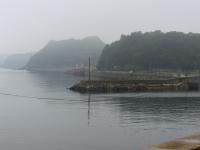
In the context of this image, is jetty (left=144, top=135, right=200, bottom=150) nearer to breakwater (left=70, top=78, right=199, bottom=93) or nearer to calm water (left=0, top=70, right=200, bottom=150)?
calm water (left=0, top=70, right=200, bottom=150)

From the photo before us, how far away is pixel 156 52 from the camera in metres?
128

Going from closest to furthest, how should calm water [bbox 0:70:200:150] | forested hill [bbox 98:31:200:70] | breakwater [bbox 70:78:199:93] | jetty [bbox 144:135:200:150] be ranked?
jetty [bbox 144:135:200:150]
calm water [bbox 0:70:200:150]
breakwater [bbox 70:78:199:93]
forested hill [bbox 98:31:200:70]

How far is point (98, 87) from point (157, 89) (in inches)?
457

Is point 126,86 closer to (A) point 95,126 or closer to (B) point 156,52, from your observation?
(A) point 95,126

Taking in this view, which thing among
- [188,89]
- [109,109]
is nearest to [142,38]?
[188,89]

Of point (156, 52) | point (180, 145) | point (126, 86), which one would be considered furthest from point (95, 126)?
point (156, 52)

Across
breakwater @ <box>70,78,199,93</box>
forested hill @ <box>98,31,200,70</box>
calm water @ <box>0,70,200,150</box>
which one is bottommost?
calm water @ <box>0,70,200,150</box>

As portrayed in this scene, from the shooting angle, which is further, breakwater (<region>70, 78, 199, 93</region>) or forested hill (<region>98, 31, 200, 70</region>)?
forested hill (<region>98, 31, 200, 70</region>)

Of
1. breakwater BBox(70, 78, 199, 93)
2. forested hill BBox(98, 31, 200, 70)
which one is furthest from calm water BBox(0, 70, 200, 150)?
forested hill BBox(98, 31, 200, 70)

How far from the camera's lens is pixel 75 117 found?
131 ft

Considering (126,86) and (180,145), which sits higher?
(180,145)

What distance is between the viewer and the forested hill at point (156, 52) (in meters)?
123

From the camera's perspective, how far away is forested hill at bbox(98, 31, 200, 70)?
122938 mm

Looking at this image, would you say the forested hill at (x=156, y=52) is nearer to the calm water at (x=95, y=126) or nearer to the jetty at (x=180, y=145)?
the calm water at (x=95, y=126)
